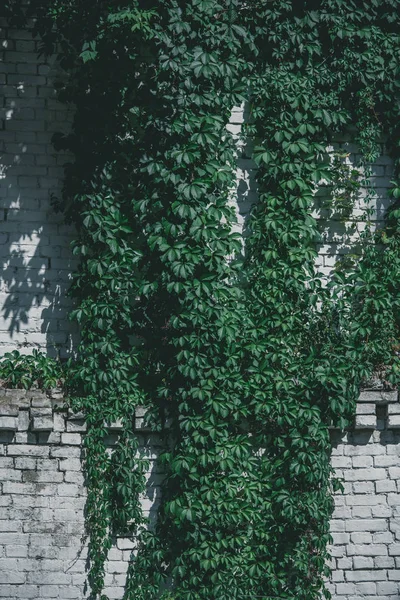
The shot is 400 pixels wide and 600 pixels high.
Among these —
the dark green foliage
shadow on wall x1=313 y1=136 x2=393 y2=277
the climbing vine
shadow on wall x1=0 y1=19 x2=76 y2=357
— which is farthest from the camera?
shadow on wall x1=313 y1=136 x2=393 y2=277

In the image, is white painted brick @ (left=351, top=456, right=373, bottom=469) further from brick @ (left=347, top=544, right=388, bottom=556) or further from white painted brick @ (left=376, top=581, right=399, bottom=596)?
white painted brick @ (left=376, top=581, right=399, bottom=596)

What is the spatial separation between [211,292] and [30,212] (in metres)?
1.81

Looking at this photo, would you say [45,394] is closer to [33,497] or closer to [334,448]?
[33,497]

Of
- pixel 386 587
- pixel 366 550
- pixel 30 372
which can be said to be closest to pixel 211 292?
pixel 30 372

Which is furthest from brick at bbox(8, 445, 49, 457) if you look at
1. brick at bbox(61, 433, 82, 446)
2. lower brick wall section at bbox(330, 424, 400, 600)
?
lower brick wall section at bbox(330, 424, 400, 600)

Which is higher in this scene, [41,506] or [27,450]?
[27,450]

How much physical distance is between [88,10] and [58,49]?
58 centimetres

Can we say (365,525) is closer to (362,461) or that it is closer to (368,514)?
(368,514)

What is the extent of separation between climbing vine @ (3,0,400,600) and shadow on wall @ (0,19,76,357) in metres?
0.25

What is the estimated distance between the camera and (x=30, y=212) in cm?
626

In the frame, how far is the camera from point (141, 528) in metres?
5.93

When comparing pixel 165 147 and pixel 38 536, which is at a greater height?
pixel 165 147

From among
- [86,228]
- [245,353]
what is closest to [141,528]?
[245,353]

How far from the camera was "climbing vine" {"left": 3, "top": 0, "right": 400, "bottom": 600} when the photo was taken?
5.78m
